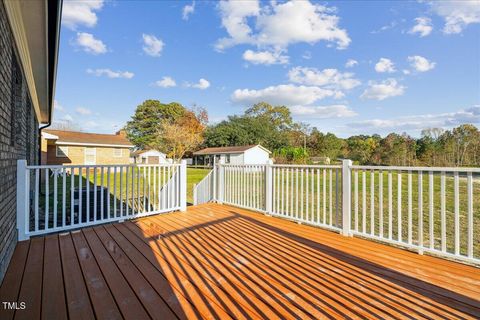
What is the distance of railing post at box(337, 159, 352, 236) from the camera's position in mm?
3178

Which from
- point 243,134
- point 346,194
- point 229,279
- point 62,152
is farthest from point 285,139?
point 229,279

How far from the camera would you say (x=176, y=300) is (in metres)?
1.65

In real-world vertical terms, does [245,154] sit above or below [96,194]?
above

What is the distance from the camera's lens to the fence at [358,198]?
93.6 inches

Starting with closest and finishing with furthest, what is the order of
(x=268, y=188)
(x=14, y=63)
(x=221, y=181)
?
1. (x=14, y=63)
2. (x=268, y=188)
3. (x=221, y=181)

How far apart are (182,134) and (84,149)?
11343mm

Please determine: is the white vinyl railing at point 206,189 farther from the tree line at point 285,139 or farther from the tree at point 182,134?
the tree at point 182,134

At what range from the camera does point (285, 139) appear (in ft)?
107

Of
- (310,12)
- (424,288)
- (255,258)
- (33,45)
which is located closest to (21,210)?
(33,45)

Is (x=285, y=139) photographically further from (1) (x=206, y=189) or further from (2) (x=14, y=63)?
(2) (x=14, y=63)

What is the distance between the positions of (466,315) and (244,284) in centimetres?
147

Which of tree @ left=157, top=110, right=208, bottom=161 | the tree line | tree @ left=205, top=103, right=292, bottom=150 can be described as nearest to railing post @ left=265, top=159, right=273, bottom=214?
the tree line

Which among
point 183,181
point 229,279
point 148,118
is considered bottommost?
point 229,279

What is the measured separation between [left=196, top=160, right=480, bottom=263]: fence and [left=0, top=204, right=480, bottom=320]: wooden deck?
27cm
